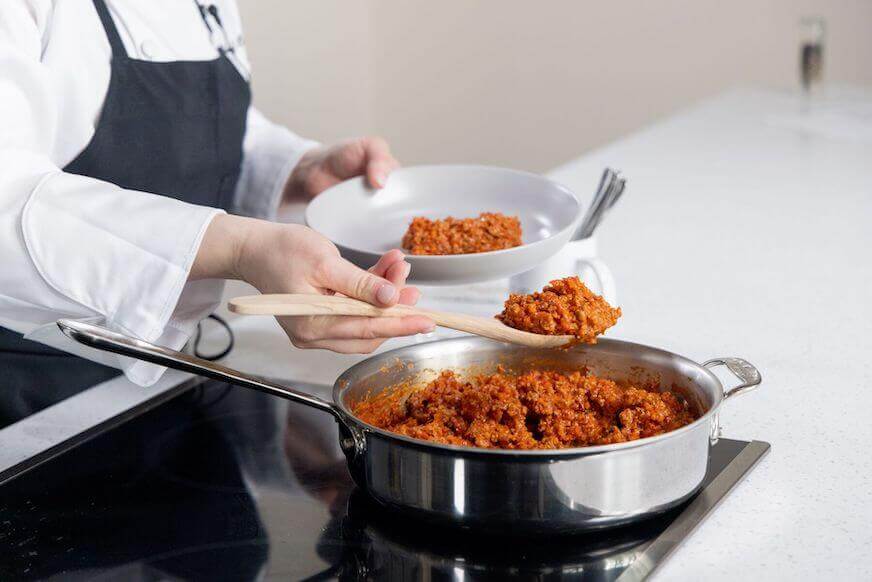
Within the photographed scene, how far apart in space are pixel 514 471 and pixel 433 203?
2.24ft

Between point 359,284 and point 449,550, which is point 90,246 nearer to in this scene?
point 359,284

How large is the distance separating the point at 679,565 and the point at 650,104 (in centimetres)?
326

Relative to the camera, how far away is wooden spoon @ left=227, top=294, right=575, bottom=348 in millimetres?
790

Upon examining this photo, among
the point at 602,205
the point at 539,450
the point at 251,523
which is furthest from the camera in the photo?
the point at 602,205

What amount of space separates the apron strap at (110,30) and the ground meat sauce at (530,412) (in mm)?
536

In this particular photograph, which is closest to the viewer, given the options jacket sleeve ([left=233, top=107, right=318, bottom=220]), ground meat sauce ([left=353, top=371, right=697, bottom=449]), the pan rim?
the pan rim

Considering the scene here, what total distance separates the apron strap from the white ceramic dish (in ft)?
0.91

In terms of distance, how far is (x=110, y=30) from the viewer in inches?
46.4

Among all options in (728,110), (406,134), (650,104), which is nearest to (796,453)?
(728,110)

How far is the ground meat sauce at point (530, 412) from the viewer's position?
85 centimetres

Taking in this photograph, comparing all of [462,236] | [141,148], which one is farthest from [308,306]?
[141,148]

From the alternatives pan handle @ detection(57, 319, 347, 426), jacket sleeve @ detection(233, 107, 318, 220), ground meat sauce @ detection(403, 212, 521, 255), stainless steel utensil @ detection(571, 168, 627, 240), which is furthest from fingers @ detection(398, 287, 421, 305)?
jacket sleeve @ detection(233, 107, 318, 220)

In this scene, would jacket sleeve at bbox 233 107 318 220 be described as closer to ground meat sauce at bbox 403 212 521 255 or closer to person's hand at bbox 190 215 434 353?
ground meat sauce at bbox 403 212 521 255

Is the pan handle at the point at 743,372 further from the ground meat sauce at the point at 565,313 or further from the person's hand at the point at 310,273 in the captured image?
the person's hand at the point at 310,273
